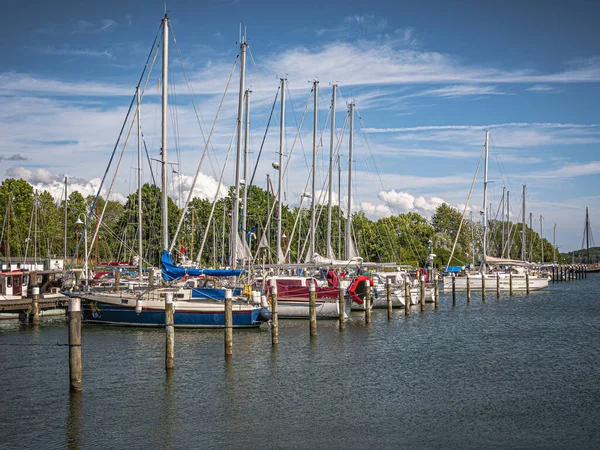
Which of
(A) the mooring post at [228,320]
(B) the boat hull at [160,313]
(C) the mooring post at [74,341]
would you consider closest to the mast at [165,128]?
(B) the boat hull at [160,313]

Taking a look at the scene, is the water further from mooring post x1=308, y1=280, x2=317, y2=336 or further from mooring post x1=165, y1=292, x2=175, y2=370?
mooring post x1=308, y1=280, x2=317, y2=336

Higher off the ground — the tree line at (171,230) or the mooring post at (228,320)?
the tree line at (171,230)

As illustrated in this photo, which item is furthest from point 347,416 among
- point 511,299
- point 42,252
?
point 42,252

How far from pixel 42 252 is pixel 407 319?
240 ft

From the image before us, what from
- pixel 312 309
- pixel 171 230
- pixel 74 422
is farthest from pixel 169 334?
pixel 171 230

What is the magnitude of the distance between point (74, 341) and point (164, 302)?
60.5ft

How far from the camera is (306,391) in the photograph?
94.2 ft

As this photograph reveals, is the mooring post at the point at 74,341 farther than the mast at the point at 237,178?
No

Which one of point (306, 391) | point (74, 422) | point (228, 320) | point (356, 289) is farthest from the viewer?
point (356, 289)

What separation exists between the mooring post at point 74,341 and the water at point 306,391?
0.77 meters

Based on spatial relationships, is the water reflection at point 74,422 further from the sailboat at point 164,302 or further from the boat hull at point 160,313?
the boat hull at point 160,313

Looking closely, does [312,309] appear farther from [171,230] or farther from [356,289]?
[171,230]

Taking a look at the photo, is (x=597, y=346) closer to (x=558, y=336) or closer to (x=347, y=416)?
(x=558, y=336)

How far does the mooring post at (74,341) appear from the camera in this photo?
2500cm
